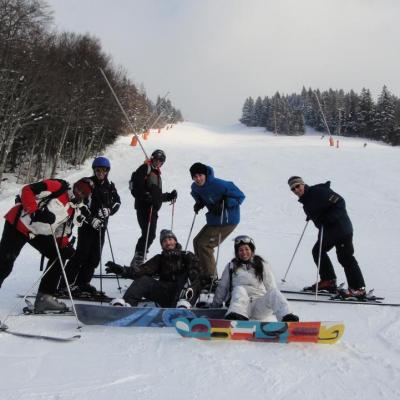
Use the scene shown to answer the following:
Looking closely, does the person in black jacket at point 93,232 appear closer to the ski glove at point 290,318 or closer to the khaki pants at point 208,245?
the khaki pants at point 208,245

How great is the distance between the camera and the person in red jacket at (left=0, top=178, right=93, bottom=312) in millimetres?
4613

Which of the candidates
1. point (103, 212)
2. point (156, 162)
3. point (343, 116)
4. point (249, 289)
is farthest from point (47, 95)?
point (343, 116)

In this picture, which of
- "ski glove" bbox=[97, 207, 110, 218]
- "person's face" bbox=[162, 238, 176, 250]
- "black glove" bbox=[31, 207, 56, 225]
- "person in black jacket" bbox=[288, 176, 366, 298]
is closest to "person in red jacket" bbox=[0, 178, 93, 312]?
"black glove" bbox=[31, 207, 56, 225]

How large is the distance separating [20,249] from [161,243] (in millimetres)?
1729

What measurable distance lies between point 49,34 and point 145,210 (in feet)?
56.5

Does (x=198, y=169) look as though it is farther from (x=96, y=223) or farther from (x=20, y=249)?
(x=20, y=249)

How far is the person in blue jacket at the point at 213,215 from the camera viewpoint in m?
6.08

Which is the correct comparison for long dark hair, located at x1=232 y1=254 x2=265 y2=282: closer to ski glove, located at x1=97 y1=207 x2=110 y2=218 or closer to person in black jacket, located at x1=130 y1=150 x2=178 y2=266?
ski glove, located at x1=97 y1=207 x2=110 y2=218

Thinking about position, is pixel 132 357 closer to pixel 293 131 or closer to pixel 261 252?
pixel 261 252

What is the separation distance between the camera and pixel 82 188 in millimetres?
5379

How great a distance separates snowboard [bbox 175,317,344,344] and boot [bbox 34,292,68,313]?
68.1 inches

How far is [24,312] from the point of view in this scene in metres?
4.93

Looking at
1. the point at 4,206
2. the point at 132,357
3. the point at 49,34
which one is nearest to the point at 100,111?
the point at 49,34

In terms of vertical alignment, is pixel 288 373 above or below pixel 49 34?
below
